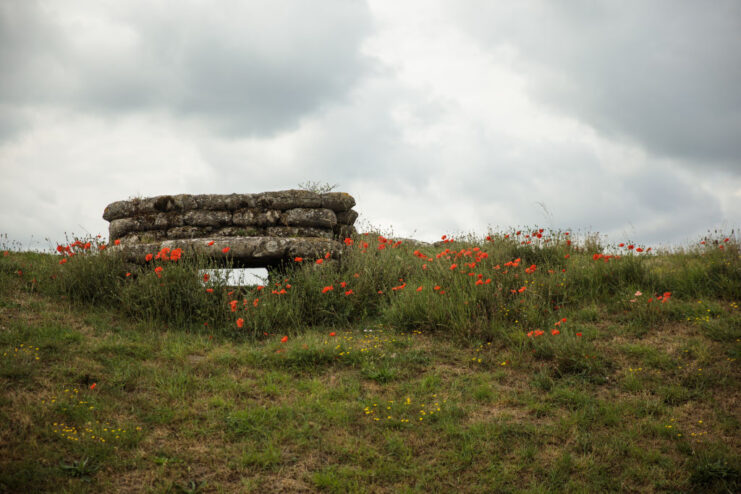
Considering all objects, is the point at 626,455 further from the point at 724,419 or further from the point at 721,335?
the point at 721,335

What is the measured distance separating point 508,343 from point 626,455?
2070 millimetres

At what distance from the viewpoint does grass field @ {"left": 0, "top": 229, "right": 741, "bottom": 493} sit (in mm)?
4094

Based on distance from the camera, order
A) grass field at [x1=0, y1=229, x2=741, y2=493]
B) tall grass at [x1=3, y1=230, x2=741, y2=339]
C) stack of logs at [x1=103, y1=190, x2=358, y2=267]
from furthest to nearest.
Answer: stack of logs at [x1=103, y1=190, x2=358, y2=267] < tall grass at [x1=3, y1=230, x2=741, y2=339] < grass field at [x1=0, y1=229, x2=741, y2=493]

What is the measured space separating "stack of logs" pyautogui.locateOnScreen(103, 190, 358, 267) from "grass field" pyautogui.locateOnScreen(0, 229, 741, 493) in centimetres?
34

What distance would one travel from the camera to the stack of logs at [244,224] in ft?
26.5

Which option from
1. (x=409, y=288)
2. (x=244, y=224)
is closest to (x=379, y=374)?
(x=409, y=288)

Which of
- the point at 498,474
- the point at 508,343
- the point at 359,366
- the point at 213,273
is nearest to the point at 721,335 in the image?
the point at 508,343

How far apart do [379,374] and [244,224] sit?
420cm

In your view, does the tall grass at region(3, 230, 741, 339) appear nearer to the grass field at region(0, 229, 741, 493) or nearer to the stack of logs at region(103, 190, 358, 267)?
the grass field at region(0, 229, 741, 493)

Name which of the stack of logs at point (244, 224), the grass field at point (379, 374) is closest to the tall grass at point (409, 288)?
the grass field at point (379, 374)

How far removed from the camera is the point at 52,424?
4457 mm

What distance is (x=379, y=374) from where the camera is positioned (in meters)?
5.55

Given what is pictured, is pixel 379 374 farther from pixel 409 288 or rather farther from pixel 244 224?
pixel 244 224

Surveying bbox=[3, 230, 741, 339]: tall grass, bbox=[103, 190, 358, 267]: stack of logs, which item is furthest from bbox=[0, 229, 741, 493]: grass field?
bbox=[103, 190, 358, 267]: stack of logs
